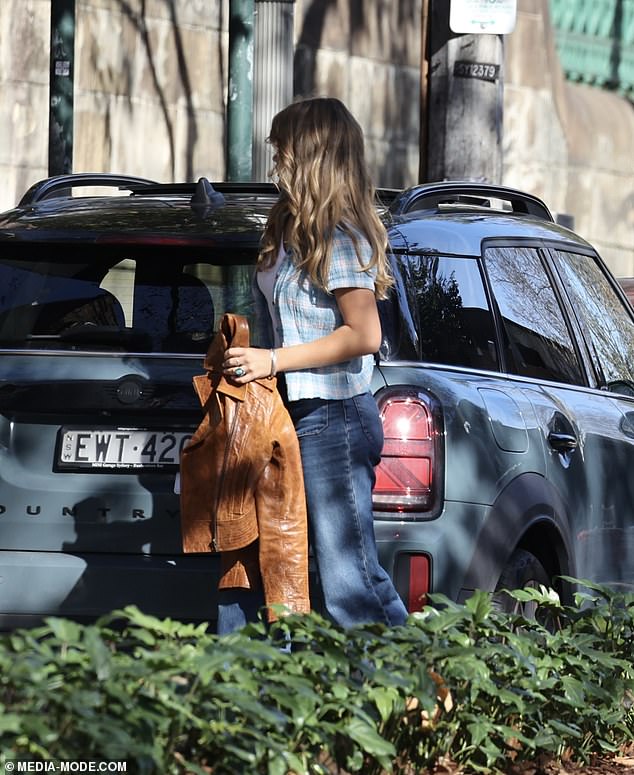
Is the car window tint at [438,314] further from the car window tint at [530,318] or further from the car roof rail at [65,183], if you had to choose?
the car roof rail at [65,183]

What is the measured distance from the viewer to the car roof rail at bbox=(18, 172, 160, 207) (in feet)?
20.9

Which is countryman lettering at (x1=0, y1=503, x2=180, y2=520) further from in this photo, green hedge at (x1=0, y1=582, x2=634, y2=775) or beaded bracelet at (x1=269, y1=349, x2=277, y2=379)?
beaded bracelet at (x1=269, y1=349, x2=277, y2=379)

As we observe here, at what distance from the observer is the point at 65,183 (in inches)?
257

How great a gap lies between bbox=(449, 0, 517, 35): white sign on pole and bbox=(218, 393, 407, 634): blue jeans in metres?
3.82

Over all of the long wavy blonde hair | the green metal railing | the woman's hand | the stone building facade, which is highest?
the green metal railing

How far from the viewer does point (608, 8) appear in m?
28.5

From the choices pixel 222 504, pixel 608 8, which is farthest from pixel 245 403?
pixel 608 8

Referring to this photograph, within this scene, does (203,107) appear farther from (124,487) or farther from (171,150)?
(124,487)

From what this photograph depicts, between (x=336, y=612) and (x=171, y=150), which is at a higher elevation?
(x=171, y=150)

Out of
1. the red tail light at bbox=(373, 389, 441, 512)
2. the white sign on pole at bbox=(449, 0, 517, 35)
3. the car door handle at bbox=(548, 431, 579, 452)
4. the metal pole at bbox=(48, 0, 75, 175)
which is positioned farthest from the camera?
the metal pole at bbox=(48, 0, 75, 175)

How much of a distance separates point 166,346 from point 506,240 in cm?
139

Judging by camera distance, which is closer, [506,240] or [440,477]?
[440,477]

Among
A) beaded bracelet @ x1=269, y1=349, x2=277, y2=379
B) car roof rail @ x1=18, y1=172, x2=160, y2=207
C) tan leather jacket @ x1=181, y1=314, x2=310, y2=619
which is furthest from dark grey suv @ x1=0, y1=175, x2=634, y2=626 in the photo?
beaded bracelet @ x1=269, y1=349, x2=277, y2=379

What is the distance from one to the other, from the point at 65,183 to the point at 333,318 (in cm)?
215
